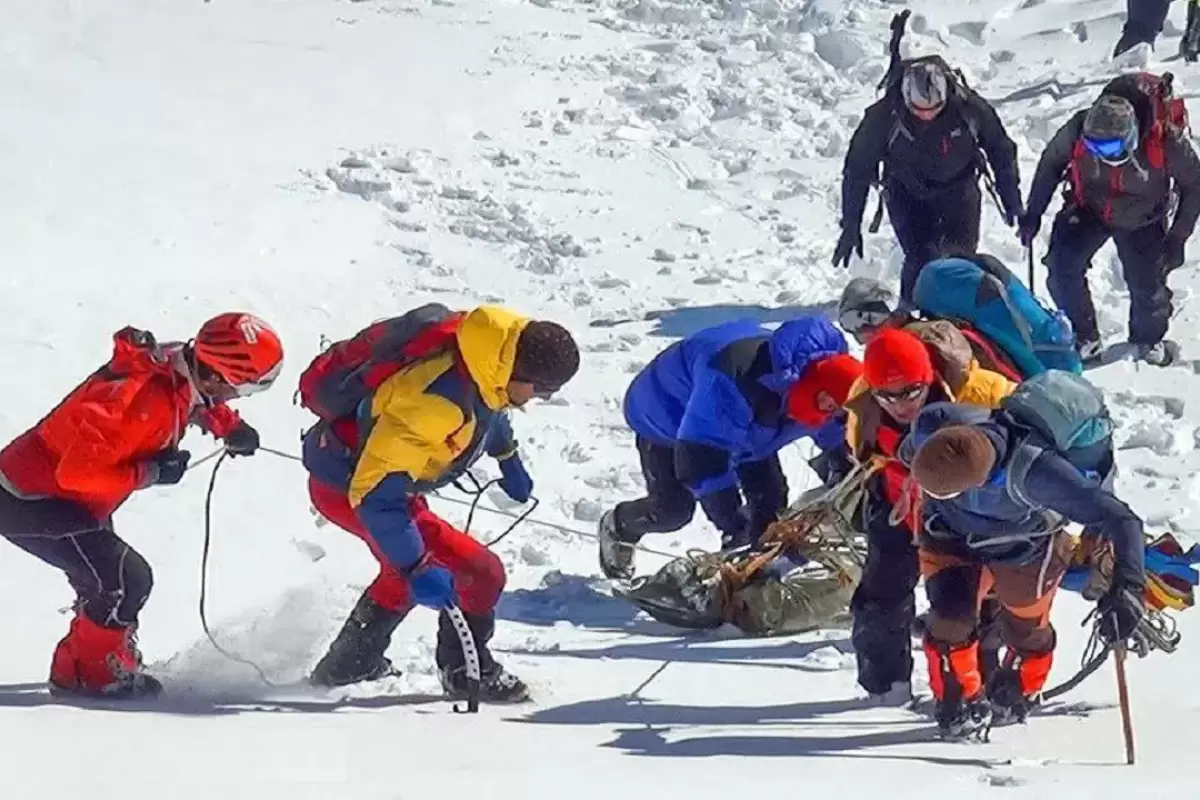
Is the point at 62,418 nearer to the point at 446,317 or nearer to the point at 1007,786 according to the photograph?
the point at 446,317

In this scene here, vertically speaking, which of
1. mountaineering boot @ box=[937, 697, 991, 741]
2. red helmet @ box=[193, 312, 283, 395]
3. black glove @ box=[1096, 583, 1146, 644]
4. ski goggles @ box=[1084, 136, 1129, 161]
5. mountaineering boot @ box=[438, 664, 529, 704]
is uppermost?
ski goggles @ box=[1084, 136, 1129, 161]

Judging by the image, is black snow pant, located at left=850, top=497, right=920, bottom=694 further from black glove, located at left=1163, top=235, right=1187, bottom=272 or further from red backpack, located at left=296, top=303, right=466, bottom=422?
black glove, located at left=1163, top=235, right=1187, bottom=272

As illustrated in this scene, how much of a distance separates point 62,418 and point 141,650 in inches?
49.4

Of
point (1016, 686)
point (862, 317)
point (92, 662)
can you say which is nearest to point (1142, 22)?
point (862, 317)

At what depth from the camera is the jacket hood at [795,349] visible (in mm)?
7078

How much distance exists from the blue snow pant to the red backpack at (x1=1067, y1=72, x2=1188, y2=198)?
4.70 meters

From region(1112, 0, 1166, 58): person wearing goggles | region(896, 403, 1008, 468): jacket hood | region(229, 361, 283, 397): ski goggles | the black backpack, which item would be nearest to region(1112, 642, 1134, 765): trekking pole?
region(896, 403, 1008, 468): jacket hood

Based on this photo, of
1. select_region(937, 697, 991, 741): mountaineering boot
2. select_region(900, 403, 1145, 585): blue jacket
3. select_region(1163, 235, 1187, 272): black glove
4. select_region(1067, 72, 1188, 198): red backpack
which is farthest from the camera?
select_region(1163, 235, 1187, 272): black glove

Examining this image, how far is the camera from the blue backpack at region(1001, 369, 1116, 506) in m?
5.24

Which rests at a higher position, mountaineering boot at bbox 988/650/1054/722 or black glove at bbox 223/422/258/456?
black glove at bbox 223/422/258/456

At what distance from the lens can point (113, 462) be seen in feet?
20.8

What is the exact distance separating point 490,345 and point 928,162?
15.4 feet

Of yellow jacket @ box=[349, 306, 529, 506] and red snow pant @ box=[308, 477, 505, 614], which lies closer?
yellow jacket @ box=[349, 306, 529, 506]

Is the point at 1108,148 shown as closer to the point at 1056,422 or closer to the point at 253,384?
the point at 1056,422
